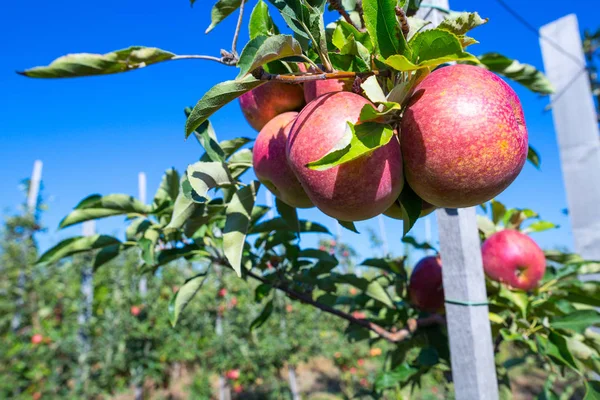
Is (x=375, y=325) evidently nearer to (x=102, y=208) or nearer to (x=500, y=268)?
(x=500, y=268)

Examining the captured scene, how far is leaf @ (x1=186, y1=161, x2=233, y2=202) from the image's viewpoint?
0.57 m

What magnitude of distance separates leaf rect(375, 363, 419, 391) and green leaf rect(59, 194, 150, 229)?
740 millimetres

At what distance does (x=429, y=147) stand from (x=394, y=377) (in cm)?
68

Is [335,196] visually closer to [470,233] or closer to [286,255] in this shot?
[470,233]

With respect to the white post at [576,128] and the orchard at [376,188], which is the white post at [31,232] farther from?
the white post at [576,128]

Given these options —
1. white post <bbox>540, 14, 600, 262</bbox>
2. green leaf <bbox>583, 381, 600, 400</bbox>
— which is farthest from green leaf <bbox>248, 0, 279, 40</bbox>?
white post <bbox>540, 14, 600, 262</bbox>

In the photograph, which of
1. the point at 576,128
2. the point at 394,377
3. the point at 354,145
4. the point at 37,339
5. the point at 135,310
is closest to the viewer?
the point at 354,145

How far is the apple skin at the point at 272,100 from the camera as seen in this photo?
65cm

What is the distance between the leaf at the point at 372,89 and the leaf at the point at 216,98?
13 centimetres

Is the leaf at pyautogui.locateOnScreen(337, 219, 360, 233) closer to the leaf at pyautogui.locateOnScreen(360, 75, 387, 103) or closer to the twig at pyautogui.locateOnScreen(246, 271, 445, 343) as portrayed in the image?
the leaf at pyautogui.locateOnScreen(360, 75, 387, 103)

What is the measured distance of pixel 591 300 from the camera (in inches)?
37.4

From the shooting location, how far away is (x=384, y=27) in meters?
0.47

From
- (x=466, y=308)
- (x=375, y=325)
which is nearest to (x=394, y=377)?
(x=375, y=325)

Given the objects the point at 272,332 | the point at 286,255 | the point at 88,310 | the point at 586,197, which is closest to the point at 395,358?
the point at 286,255
